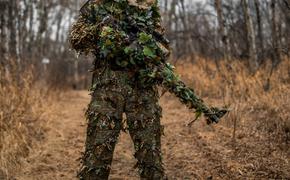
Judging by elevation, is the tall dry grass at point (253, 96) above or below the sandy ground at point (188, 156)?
above

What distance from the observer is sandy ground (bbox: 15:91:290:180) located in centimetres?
512

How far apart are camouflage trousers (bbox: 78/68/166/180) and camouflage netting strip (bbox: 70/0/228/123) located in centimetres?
14

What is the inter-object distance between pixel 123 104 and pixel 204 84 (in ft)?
20.9

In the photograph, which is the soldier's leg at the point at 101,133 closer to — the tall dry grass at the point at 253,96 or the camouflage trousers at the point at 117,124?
the camouflage trousers at the point at 117,124

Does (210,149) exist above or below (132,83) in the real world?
below

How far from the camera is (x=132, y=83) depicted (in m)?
4.26

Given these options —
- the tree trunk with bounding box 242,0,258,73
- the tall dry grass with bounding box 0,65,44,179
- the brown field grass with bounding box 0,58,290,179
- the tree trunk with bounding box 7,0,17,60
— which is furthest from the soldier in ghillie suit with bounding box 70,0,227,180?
the tree trunk with bounding box 7,0,17,60

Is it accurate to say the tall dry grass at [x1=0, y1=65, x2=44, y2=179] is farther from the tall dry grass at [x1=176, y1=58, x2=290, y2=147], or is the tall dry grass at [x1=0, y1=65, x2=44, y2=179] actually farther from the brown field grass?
the tall dry grass at [x1=176, y1=58, x2=290, y2=147]

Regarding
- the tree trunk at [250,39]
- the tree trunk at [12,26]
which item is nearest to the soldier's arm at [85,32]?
the tree trunk at [250,39]

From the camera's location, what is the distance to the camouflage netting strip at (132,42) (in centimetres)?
407

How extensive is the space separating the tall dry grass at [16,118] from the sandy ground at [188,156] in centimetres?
17

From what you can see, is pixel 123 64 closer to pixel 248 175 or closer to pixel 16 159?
pixel 248 175

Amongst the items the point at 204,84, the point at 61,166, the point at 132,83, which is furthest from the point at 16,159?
the point at 204,84

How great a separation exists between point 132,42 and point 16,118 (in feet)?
9.66
